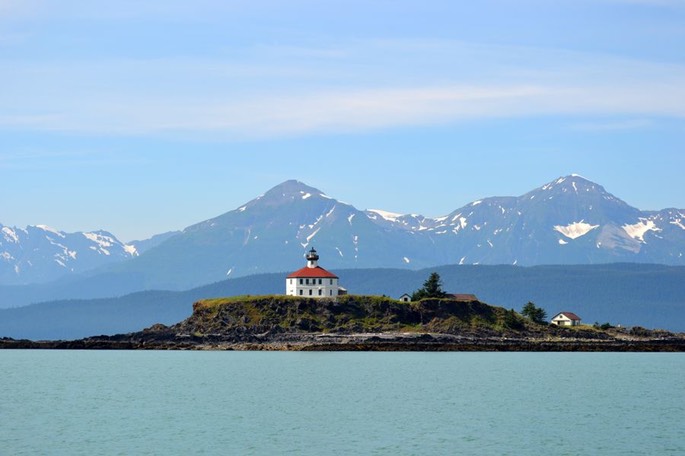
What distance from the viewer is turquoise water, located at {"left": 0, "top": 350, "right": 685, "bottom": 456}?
206ft

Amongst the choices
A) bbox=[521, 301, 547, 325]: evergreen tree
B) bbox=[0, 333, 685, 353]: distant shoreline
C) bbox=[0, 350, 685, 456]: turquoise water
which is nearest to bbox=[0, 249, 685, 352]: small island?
bbox=[0, 333, 685, 353]: distant shoreline

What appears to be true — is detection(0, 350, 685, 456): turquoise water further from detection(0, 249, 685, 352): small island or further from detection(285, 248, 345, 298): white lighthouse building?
detection(285, 248, 345, 298): white lighthouse building

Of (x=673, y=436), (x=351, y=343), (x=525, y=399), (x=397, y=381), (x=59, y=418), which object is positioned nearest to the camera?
(x=673, y=436)

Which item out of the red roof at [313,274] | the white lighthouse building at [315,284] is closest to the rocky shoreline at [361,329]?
the white lighthouse building at [315,284]

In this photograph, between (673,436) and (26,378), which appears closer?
(673,436)

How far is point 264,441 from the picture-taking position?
63969 mm

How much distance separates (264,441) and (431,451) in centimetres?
957

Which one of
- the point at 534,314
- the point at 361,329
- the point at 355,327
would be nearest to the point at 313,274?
the point at 355,327

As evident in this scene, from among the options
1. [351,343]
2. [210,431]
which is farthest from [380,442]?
[351,343]

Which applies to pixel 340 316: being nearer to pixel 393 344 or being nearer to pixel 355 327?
pixel 355 327

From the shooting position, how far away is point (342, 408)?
80.6m

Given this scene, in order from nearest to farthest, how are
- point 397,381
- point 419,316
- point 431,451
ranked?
1. point 431,451
2. point 397,381
3. point 419,316

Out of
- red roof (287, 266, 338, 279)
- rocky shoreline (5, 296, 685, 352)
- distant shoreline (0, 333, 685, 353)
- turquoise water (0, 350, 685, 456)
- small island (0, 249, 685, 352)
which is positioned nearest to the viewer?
turquoise water (0, 350, 685, 456)

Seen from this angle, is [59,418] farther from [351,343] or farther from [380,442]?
[351,343]
